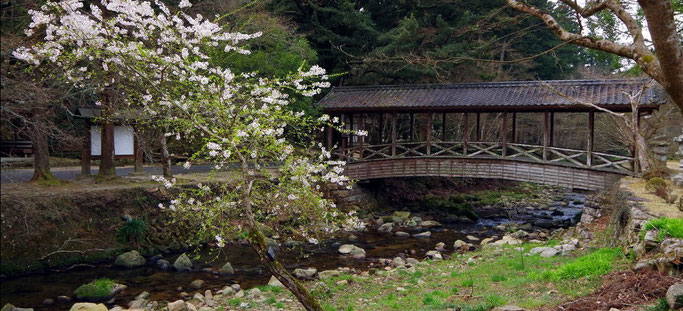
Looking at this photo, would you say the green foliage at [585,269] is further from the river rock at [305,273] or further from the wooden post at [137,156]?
the wooden post at [137,156]

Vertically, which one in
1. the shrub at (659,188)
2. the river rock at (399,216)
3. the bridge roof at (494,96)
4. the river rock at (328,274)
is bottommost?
the river rock at (328,274)

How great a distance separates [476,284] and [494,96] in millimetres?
11365

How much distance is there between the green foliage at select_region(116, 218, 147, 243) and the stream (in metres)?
1.11

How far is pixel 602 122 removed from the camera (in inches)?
1006

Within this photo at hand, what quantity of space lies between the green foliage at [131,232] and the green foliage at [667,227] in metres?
12.3

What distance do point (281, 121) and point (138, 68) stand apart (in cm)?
195

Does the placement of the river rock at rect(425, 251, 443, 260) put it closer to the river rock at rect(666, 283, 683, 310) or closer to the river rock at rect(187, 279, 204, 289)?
the river rock at rect(187, 279, 204, 289)

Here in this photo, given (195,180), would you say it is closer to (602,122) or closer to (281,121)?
(281,121)

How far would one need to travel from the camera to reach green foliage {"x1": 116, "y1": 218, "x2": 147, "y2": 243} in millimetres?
14055

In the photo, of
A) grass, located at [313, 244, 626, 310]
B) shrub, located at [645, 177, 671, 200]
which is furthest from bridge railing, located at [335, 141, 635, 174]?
grass, located at [313, 244, 626, 310]

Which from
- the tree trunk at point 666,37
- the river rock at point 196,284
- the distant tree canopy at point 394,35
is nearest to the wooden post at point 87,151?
the river rock at point 196,284

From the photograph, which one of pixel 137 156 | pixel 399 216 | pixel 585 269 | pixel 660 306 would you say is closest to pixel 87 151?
pixel 137 156

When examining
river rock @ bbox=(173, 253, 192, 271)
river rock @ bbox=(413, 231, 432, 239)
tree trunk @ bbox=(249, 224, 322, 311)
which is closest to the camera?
tree trunk @ bbox=(249, 224, 322, 311)

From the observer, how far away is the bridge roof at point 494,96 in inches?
627
